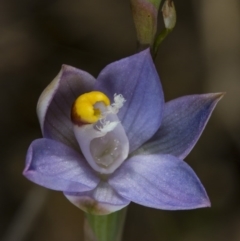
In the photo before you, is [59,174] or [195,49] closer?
[59,174]

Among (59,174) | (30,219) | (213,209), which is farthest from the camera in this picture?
(213,209)

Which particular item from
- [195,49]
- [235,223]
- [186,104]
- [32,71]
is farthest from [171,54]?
[186,104]

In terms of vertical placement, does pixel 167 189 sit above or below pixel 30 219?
above

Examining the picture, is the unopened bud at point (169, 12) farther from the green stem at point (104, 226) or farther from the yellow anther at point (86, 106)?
the green stem at point (104, 226)

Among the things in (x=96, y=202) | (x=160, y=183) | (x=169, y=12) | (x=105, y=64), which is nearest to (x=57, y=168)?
(x=96, y=202)

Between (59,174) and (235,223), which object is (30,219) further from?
(59,174)

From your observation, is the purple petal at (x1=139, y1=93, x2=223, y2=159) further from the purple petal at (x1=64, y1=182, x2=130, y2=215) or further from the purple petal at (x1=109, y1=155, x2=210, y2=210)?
the purple petal at (x1=64, y1=182, x2=130, y2=215)

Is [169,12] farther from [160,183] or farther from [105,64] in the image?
[105,64]
